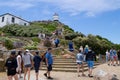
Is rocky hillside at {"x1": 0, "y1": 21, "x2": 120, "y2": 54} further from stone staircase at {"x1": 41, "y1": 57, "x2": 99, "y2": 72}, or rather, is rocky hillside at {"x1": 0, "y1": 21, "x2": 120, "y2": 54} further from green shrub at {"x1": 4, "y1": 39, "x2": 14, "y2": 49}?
→ stone staircase at {"x1": 41, "y1": 57, "x2": 99, "y2": 72}

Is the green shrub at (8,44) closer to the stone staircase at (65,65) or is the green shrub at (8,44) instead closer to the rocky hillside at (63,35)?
the stone staircase at (65,65)

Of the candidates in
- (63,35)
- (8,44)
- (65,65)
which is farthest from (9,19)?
(65,65)

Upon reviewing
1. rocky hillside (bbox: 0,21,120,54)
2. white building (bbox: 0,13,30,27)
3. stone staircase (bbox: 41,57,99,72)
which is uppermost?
white building (bbox: 0,13,30,27)

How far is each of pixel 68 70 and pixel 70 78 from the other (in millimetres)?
2896

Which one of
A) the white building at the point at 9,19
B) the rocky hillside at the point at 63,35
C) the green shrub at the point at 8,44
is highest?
the white building at the point at 9,19

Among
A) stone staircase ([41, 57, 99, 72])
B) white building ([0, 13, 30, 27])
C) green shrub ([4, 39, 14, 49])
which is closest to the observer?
stone staircase ([41, 57, 99, 72])

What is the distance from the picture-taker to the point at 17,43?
32.3 m

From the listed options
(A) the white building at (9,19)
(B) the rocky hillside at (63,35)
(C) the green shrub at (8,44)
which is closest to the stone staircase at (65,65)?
(C) the green shrub at (8,44)

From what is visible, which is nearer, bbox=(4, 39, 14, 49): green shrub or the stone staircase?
the stone staircase

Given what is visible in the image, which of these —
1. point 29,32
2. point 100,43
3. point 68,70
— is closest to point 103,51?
point 100,43

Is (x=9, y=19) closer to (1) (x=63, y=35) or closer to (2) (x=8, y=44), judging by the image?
(1) (x=63, y=35)

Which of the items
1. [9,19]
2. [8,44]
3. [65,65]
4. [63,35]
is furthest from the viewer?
[9,19]

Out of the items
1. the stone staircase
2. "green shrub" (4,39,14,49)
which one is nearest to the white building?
"green shrub" (4,39,14,49)

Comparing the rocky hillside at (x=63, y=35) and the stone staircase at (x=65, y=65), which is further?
the rocky hillside at (x=63, y=35)
